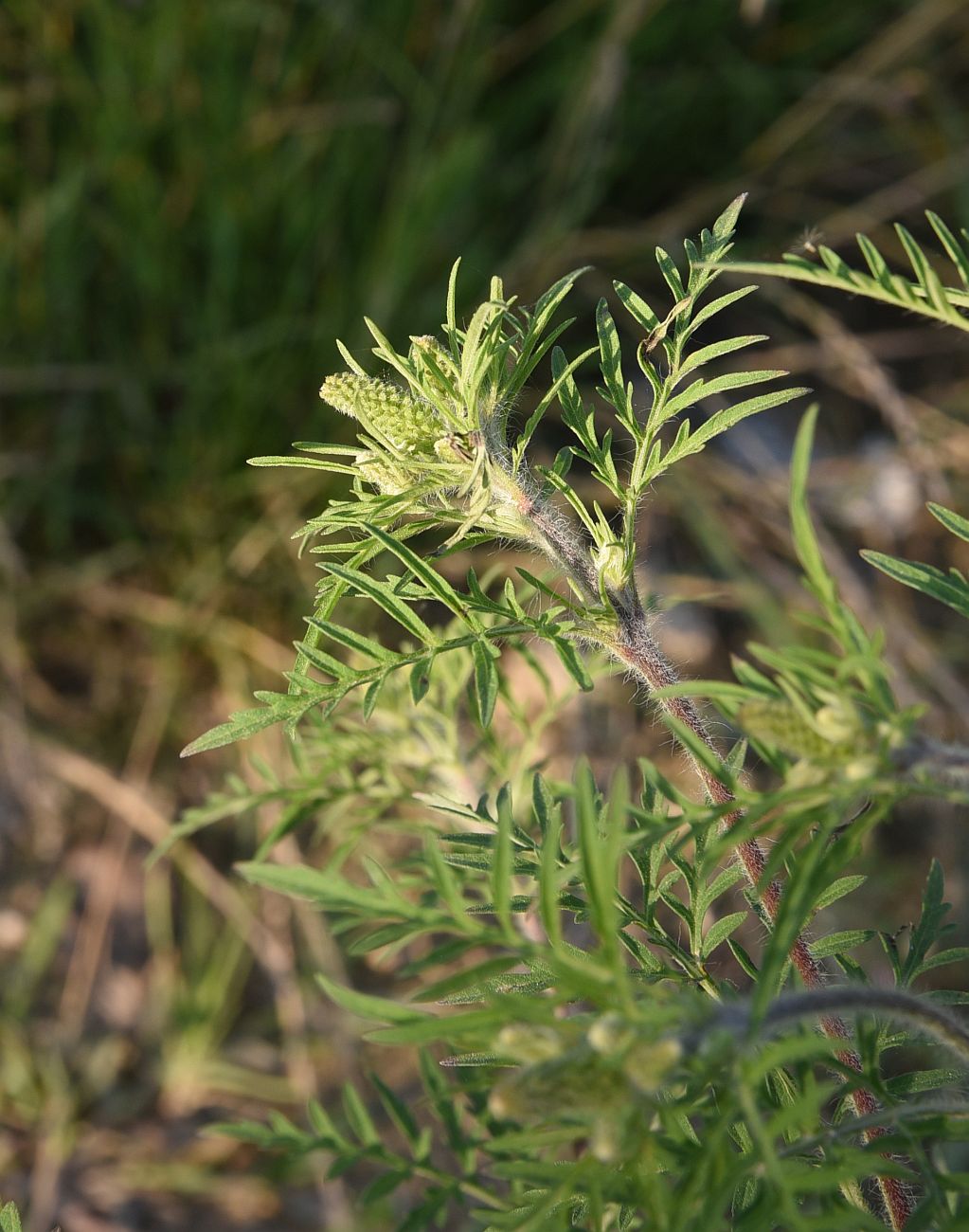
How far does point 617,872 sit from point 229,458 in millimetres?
1653

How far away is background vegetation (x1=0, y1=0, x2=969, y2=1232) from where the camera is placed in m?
1.87

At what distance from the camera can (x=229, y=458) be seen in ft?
6.72


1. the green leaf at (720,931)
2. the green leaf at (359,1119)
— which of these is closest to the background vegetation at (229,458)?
the green leaf at (359,1119)

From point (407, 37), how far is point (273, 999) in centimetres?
178

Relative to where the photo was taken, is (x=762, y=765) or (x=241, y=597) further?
(x=241, y=597)

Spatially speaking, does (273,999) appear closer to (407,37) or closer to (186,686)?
(186,686)

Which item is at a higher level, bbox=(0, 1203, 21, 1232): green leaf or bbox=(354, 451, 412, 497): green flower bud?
bbox=(354, 451, 412, 497): green flower bud

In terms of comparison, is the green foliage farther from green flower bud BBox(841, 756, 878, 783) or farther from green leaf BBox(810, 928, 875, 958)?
green leaf BBox(810, 928, 875, 958)

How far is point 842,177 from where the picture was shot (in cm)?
257

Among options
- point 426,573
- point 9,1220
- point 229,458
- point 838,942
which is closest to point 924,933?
point 838,942

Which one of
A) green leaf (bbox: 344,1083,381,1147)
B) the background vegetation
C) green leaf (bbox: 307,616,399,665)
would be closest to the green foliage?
green leaf (bbox: 307,616,399,665)

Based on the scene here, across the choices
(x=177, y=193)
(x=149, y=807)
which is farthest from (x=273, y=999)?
(x=177, y=193)

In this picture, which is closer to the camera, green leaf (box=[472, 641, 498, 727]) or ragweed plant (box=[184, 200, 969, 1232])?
ragweed plant (box=[184, 200, 969, 1232])

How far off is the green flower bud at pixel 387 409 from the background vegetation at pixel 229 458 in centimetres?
126
